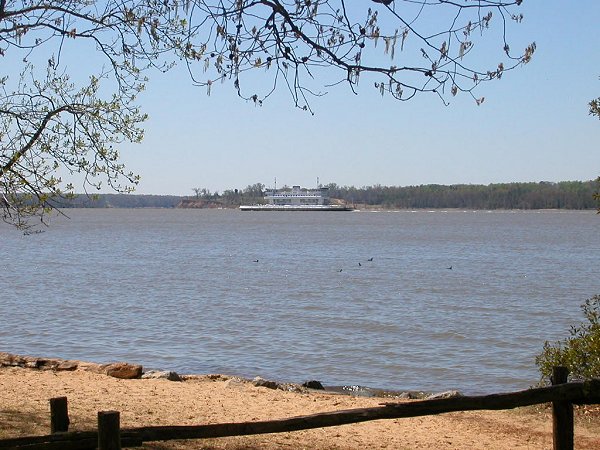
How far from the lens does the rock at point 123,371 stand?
15.5 meters

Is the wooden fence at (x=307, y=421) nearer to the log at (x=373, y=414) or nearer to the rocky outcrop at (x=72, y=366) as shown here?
the log at (x=373, y=414)

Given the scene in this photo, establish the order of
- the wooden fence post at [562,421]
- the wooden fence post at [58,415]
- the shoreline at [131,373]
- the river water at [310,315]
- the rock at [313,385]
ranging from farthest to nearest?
the river water at [310,315]
the rock at [313,385]
the shoreline at [131,373]
the wooden fence post at [562,421]
the wooden fence post at [58,415]

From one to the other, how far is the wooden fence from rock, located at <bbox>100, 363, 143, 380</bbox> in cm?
858

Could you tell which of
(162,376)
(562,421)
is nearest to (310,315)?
(162,376)

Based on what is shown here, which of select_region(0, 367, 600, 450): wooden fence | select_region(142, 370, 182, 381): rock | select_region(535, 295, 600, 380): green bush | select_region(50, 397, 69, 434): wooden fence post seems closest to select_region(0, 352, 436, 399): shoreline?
select_region(142, 370, 182, 381): rock

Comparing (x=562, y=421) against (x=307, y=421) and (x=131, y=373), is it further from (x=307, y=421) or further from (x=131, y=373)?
(x=131, y=373)

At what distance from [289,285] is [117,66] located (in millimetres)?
32818

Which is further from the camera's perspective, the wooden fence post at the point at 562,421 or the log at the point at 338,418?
the wooden fence post at the point at 562,421

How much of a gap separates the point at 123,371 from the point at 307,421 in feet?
28.8

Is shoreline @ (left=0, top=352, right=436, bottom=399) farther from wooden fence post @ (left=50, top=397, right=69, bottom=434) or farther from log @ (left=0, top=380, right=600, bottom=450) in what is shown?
wooden fence post @ (left=50, top=397, right=69, bottom=434)

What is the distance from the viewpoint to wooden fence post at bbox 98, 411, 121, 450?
6.41 metres

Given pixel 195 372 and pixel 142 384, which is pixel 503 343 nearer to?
pixel 195 372

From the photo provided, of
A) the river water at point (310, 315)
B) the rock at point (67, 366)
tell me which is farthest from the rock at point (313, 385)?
the rock at point (67, 366)

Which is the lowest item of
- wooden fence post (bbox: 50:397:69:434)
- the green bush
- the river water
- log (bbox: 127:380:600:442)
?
the river water
